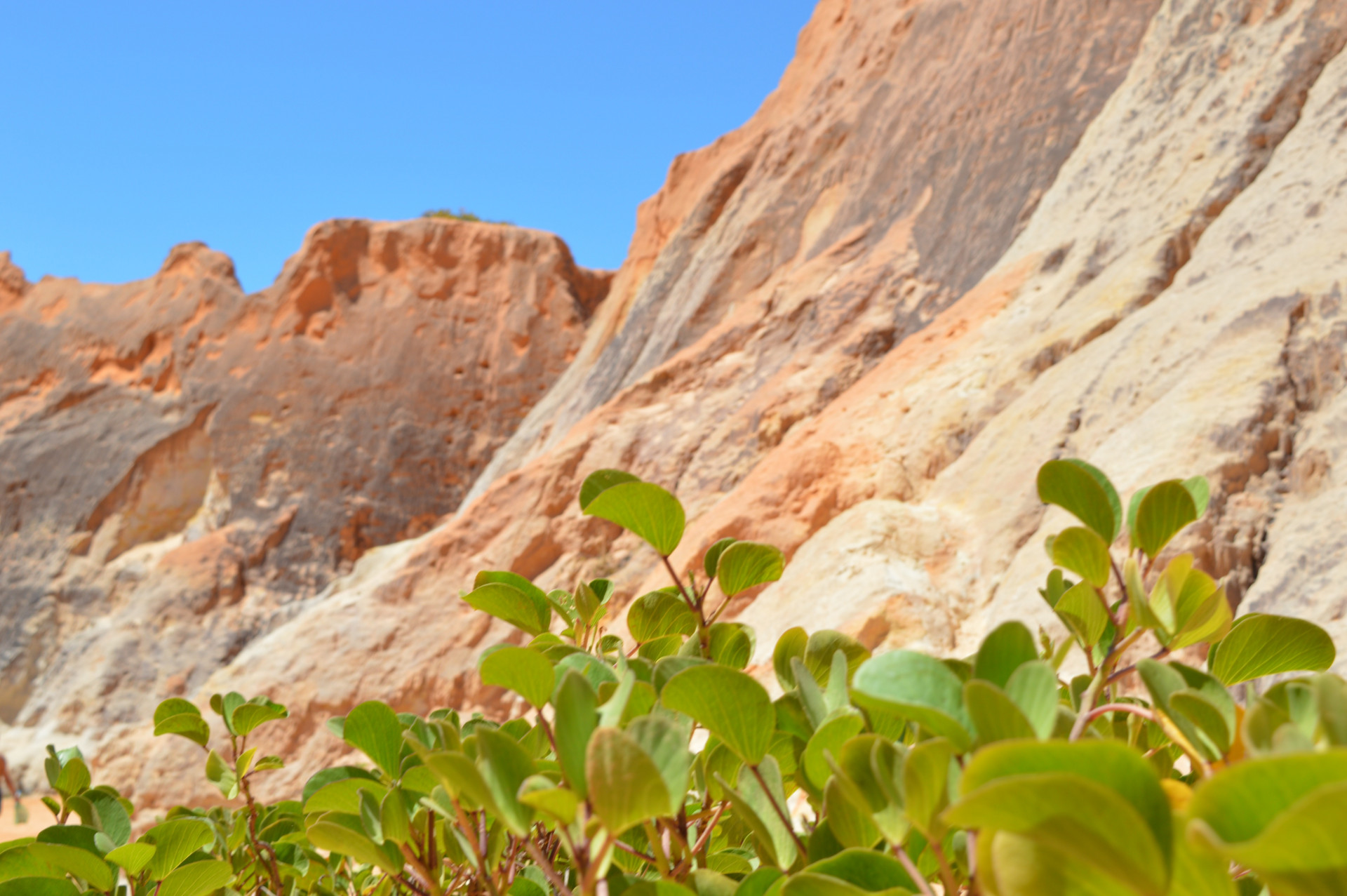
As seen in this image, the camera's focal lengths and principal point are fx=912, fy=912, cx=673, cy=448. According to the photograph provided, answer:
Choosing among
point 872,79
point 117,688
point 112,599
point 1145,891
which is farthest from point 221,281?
point 1145,891

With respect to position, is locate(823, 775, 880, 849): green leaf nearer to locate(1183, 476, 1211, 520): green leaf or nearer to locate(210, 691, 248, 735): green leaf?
locate(1183, 476, 1211, 520): green leaf

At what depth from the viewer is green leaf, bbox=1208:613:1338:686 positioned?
2.19 feet

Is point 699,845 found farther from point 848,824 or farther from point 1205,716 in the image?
point 1205,716

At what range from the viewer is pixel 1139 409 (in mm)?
3402

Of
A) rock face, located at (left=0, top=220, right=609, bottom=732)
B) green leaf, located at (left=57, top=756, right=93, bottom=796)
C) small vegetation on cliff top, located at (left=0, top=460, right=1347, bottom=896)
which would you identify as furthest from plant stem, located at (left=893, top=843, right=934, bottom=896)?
rock face, located at (left=0, top=220, right=609, bottom=732)

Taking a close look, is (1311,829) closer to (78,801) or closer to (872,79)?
(78,801)

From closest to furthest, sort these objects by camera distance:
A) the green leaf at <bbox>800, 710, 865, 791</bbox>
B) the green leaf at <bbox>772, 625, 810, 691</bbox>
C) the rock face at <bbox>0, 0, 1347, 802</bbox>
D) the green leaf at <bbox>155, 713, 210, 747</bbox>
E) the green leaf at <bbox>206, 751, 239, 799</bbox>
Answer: the green leaf at <bbox>800, 710, 865, 791</bbox>, the green leaf at <bbox>772, 625, 810, 691</bbox>, the green leaf at <bbox>155, 713, 210, 747</bbox>, the green leaf at <bbox>206, 751, 239, 799</bbox>, the rock face at <bbox>0, 0, 1347, 802</bbox>

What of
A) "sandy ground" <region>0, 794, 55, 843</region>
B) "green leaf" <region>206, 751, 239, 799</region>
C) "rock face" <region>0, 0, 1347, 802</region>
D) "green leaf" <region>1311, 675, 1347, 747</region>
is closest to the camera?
"green leaf" <region>1311, 675, 1347, 747</region>

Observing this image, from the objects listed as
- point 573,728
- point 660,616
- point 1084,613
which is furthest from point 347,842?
point 1084,613

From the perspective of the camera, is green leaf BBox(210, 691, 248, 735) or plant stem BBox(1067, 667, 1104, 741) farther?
green leaf BBox(210, 691, 248, 735)

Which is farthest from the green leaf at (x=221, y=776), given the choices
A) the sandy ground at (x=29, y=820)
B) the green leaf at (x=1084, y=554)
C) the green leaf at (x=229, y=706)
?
the sandy ground at (x=29, y=820)

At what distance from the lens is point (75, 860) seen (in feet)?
2.36

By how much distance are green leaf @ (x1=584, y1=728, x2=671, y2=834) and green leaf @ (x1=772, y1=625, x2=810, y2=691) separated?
0.35m

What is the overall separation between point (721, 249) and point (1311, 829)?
847 centimetres
